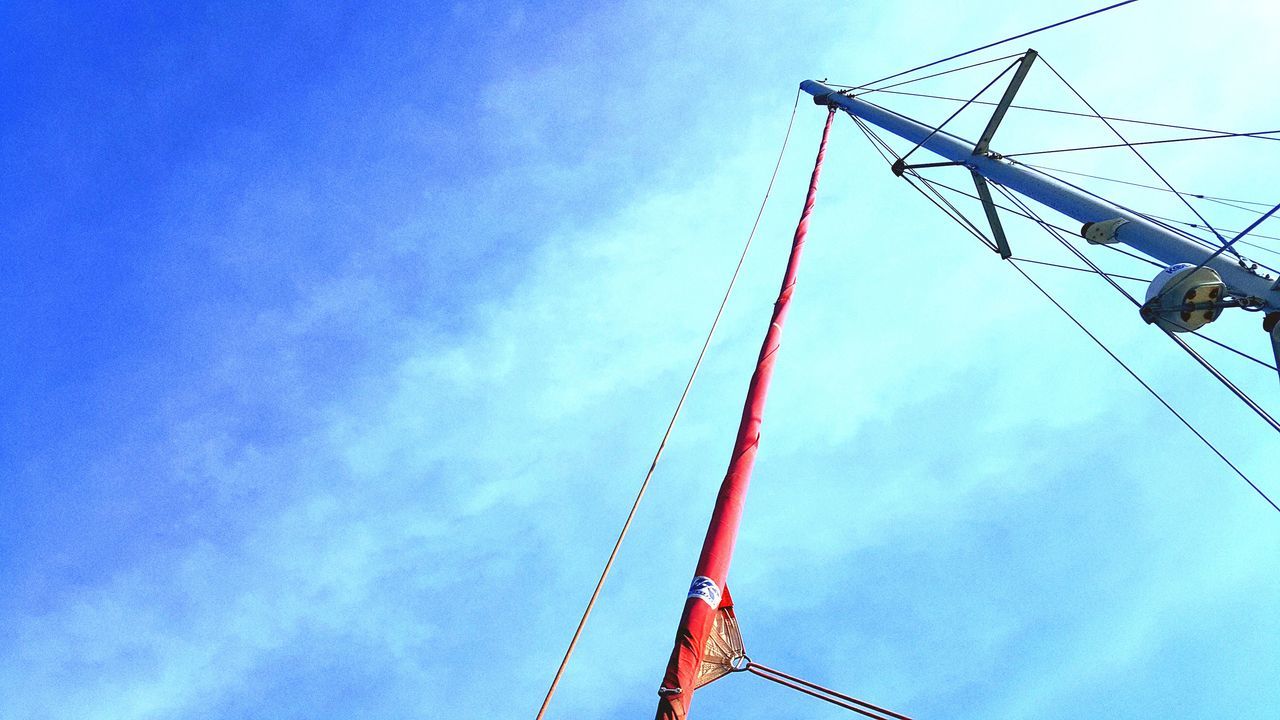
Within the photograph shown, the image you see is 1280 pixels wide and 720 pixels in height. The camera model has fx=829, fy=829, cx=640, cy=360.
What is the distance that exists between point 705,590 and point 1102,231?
746 centimetres

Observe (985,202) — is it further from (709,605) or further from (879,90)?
(709,605)

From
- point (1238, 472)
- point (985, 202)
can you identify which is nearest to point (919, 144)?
point (985, 202)

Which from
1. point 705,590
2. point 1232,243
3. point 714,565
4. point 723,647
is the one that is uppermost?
point 1232,243

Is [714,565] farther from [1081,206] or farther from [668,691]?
[1081,206]

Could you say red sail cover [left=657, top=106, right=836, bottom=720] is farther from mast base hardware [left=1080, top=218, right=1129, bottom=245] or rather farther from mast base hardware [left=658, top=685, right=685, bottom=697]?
mast base hardware [left=1080, top=218, right=1129, bottom=245]

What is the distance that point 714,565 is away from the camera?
21.8 ft

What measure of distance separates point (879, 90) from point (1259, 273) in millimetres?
9003

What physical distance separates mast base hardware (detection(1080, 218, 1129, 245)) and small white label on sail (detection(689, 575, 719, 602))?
7317 millimetres

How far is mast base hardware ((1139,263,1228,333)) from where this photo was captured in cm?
895

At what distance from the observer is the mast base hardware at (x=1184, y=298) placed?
8.95 metres

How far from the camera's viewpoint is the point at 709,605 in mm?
6391

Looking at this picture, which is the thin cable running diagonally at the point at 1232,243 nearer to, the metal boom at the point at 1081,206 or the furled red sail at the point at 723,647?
the metal boom at the point at 1081,206

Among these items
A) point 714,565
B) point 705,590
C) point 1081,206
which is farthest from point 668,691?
point 1081,206

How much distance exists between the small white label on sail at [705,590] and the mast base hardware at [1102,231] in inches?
288
